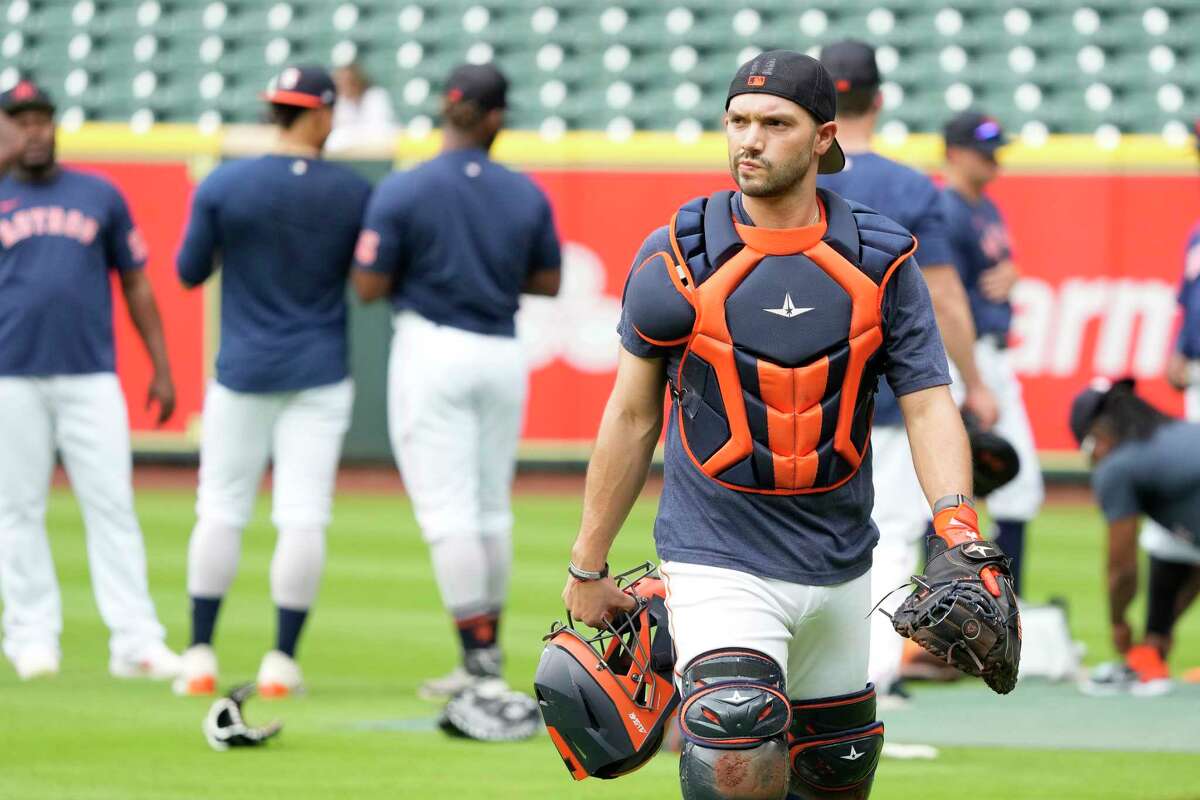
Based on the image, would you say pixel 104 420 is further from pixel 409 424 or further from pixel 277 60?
pixel 277 60

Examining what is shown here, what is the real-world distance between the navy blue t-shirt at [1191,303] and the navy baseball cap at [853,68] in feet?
8.36

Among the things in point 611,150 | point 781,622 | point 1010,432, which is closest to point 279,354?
point 1010,432

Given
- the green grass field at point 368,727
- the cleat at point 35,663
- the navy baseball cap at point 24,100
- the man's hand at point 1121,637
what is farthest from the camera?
the man's hand at point 1121,637

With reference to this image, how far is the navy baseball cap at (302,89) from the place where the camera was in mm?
7348

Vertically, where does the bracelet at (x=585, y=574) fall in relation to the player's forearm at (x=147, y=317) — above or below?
above

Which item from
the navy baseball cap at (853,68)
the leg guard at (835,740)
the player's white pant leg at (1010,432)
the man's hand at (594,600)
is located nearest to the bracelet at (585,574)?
the man's hand at (594,600)

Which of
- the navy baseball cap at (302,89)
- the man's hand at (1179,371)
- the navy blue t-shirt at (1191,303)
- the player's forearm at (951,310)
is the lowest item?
the man's hand at (1179,371)

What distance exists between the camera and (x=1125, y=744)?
21.9ft

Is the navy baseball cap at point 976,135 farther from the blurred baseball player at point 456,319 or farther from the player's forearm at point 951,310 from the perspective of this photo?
the blurred baseball player at point 456,319

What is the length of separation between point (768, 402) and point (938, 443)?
0.38m

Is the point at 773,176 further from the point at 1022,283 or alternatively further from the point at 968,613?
the point at 1022,283

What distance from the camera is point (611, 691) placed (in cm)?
444

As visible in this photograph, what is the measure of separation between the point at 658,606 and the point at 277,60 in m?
13.7

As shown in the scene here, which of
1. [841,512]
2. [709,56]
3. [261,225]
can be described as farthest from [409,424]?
[709,56]
